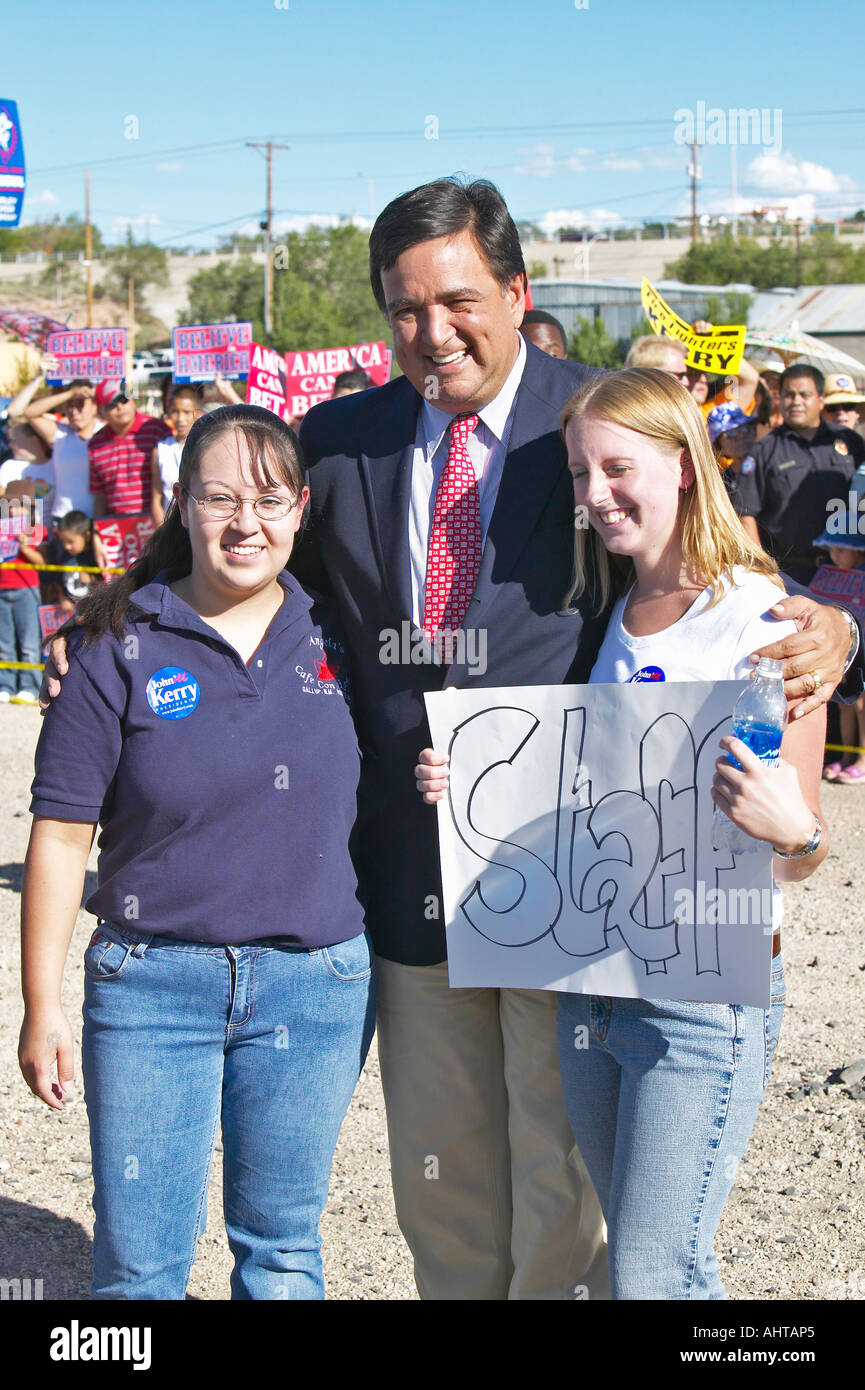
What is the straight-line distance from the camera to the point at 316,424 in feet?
9.25

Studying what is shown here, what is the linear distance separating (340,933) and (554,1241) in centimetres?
93

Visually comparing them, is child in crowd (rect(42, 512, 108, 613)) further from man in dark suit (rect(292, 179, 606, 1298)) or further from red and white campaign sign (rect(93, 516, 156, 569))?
man in dark suit (rect(292, 179, 606, 1298))

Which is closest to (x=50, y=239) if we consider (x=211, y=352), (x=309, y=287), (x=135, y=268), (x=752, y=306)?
(x=135, y=268)

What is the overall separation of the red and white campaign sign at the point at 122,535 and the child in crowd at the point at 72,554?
0.07m

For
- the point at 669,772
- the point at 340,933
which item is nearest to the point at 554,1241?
the point at 340,933

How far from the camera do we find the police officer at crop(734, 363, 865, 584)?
26.5ft

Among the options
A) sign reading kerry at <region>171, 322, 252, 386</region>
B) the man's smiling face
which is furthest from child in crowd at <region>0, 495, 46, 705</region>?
the man's smiling face

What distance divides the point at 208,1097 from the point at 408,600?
103 cm

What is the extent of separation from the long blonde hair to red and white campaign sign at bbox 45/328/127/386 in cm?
957

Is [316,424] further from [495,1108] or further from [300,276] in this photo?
[300,276]

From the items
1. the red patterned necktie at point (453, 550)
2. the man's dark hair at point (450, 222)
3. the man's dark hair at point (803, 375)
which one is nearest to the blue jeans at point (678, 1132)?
the red patterned necktie at point (453, 550)

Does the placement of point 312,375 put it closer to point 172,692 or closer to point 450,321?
point 450,321

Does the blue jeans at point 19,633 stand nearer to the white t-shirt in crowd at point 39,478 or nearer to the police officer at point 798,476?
the white t-shirt in crowd at point 39,478
